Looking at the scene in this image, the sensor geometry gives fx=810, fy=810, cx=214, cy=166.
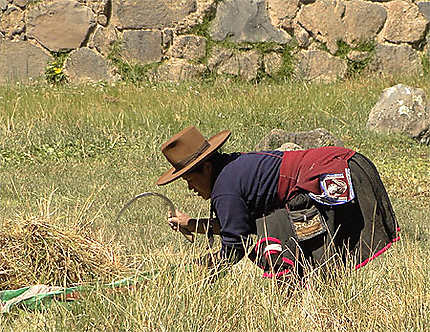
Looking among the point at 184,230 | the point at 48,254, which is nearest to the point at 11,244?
the point at 48,254

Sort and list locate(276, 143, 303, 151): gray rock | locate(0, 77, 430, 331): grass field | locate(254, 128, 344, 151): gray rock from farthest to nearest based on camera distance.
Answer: locate(254, 128, 344, 151): gray rock, locate(276, 143, 303, 151): gray rock, locate(0, 77, 430, 331): grass field

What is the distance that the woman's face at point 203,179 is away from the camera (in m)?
3.89

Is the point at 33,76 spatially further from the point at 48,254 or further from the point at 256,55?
the point at 48,254

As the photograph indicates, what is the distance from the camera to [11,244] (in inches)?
160

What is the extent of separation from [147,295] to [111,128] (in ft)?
18.3

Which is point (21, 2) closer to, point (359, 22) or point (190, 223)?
point (359, 22)

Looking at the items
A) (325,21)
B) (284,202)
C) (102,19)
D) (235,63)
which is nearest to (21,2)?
(102,19)

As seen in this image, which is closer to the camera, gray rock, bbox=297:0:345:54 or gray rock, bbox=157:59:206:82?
gray rock, bbox=157:59:206:82

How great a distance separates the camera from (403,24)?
12.2 metres

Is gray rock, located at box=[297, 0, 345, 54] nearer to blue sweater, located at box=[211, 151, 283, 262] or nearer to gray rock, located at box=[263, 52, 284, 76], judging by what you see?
gray rock, located at box=[263, 52, 284, 76]

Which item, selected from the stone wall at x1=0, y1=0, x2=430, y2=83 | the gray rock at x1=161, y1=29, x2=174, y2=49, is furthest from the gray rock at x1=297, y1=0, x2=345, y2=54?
the gray rock at x1=161, y1=29, x2=174, y2=49

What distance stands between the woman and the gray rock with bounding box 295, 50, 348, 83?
7.91m

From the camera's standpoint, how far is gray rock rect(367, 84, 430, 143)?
9.44 meters

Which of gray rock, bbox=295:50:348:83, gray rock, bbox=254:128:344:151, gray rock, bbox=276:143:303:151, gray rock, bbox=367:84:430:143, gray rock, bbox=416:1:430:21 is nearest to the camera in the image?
gray rock, bbox=276:143:303:151
